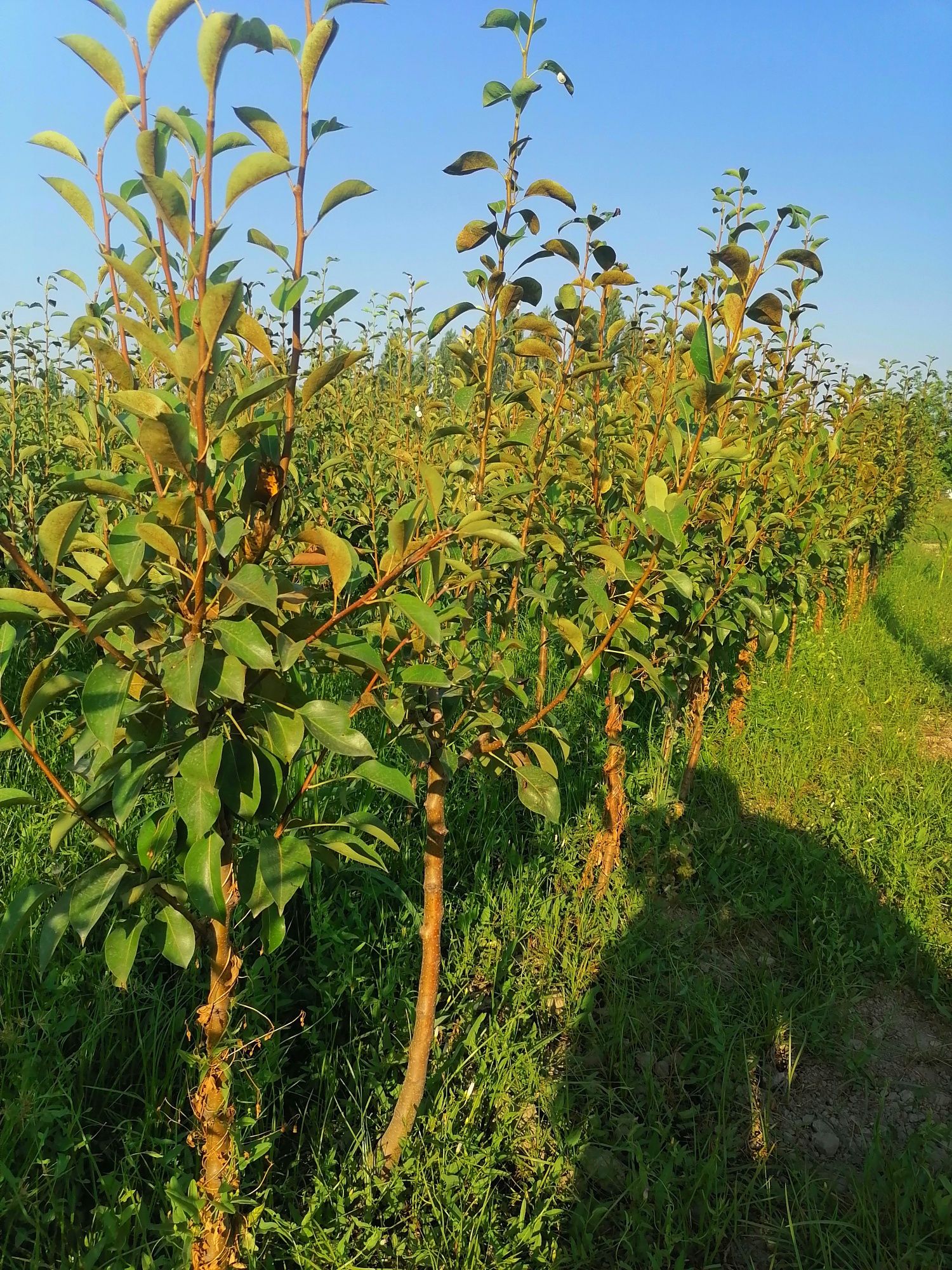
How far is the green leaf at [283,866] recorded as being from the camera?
1219 millimetres

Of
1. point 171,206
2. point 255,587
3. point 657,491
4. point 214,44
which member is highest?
point 214,44

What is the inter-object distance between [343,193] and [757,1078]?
2.56 m

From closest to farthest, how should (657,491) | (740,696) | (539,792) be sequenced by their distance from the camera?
(539,792) < (657,491) < (740,696)

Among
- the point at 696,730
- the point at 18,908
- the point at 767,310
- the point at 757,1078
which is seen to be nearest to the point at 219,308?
the point at 18,908

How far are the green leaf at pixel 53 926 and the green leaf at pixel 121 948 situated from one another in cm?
7

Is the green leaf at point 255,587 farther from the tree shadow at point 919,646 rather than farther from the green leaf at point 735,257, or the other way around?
the tree shadow at point 919,646

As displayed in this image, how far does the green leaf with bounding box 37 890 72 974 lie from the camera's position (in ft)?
3.87

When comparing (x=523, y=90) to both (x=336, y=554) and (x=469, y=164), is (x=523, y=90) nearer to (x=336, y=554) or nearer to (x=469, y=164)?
(x=469, y=164)

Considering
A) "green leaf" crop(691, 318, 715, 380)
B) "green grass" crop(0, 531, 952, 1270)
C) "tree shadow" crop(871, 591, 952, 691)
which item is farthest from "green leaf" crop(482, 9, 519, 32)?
"tree shadow" crop(871, 591, 952, 691)

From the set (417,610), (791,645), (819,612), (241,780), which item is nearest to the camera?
(417,610)

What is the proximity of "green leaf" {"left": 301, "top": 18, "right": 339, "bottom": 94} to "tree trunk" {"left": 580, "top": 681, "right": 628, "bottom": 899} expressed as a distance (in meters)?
2.10

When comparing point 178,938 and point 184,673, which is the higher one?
point 184,673

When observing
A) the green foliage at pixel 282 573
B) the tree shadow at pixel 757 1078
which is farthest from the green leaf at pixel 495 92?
the tree shadow at pixel 757 1078

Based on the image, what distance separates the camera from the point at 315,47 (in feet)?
3.69
